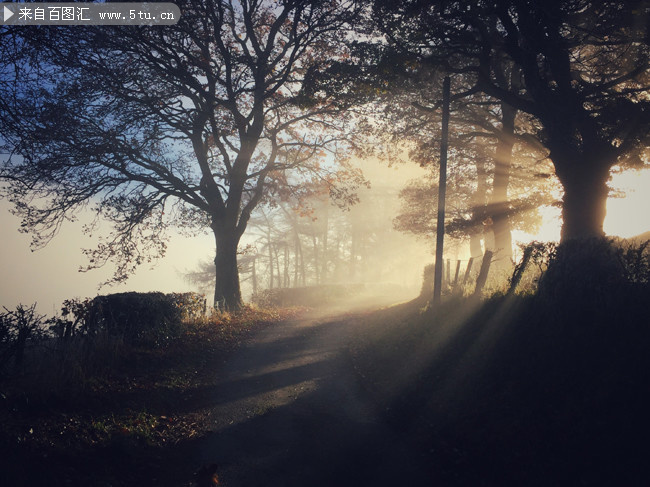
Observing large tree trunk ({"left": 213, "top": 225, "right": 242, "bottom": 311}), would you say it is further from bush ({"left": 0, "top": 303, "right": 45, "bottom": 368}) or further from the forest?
bush ({"left": 0, "top": 303, "right": 45, "bottom": 368})

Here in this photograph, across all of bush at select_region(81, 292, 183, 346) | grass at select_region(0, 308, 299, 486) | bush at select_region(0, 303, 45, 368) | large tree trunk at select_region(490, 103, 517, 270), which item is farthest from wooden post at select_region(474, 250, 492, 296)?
bush at select_region(0, 303, 45, 368)

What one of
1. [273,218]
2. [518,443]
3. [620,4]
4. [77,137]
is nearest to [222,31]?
[77,137]

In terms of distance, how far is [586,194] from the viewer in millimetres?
10445

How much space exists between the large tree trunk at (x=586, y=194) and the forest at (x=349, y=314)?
0.06m

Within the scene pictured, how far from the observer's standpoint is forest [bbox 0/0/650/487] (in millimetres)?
4770

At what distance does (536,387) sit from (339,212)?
38793 millimetres

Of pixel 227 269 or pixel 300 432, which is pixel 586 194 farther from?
pixel 227 269

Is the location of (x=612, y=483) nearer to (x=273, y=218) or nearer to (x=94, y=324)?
(x=94, y=324)

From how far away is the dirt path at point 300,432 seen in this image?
4684 mm

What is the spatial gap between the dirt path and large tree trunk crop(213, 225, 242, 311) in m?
6.98

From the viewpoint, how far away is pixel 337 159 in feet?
61.8

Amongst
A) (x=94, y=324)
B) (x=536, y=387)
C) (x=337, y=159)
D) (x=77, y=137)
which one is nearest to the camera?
(x=536, y=387)

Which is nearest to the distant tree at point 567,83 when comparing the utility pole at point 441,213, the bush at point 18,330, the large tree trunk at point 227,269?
the utility pole at point 441,213

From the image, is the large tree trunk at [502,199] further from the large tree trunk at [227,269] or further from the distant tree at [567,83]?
the large tree trunk at [227,269]
